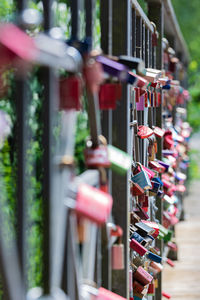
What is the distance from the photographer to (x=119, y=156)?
175 cm

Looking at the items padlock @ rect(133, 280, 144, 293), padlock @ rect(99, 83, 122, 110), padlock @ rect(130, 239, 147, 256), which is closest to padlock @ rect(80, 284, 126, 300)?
padlock @ rect(99, 83, 122, 110)

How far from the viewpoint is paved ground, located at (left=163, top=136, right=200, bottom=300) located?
5.00m

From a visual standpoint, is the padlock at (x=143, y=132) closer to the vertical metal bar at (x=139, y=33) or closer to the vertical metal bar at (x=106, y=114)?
the vertical metal bar at (x=139, y=33)

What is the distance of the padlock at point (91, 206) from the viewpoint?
1.41 metres

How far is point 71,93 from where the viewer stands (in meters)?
1.45

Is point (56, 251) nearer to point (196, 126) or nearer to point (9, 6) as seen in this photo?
point (9, 6)

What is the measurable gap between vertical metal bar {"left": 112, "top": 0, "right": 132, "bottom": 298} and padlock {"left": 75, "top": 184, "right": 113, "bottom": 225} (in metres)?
0.65

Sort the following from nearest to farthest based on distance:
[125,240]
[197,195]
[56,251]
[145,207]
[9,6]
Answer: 1. [56,251]
2. [9,6]
3. [125,240]
4. [145,207]
5. [197,195]

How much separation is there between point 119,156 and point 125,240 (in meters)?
0.45

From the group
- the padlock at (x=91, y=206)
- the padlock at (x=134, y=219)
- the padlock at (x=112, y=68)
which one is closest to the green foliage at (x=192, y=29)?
the padlock at (x=134, y=219)

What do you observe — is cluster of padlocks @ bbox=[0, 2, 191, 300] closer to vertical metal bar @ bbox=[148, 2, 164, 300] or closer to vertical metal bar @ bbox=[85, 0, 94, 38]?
vertical metal bar @ bbox=[85, 0, 94, 38]

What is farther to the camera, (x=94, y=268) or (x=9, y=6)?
(x=94, y=268)

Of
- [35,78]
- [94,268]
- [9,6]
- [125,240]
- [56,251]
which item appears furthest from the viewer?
[125,240]

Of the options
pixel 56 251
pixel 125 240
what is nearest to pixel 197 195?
pixel 125 240
